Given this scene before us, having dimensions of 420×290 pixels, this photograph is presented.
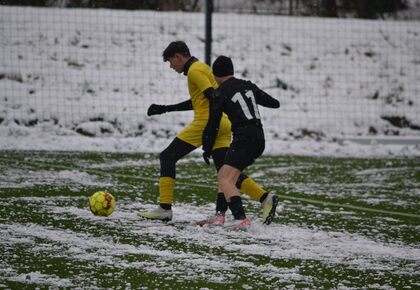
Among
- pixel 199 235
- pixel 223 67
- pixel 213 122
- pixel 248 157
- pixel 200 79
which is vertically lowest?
pixel 199 235

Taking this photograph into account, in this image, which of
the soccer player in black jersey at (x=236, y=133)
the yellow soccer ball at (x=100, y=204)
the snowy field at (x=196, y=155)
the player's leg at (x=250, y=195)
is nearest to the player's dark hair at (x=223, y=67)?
the soccer player in black jersey at (x=236, y=133)

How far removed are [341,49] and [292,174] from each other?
9068 millimetres

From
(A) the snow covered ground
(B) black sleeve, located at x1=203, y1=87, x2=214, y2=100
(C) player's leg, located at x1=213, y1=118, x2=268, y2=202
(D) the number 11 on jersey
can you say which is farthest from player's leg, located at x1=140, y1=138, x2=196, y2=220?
(A) the snow covered ground

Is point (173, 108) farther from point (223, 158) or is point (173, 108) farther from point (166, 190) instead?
point (166, 190)

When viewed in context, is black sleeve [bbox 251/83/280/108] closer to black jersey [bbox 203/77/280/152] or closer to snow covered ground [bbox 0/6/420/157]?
black jersey [bbox 203/77/280/152]

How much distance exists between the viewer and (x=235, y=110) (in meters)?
7.65

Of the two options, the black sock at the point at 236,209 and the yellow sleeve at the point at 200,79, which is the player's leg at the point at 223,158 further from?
the yellow sleeve at the point at 200,79

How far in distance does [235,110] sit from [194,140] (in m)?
0.67

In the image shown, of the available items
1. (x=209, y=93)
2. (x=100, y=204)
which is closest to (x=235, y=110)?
(x=209, y=93)

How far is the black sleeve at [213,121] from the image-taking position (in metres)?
7.58

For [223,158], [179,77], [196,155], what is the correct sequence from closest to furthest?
1. [223,158]
2. [196,155]
3. [179,77]

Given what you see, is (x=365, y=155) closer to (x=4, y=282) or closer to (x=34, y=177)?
(x=34, y=177)

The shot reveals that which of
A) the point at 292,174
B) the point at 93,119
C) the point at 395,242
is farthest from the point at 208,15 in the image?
the point at 395,242

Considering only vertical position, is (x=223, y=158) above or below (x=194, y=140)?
below
